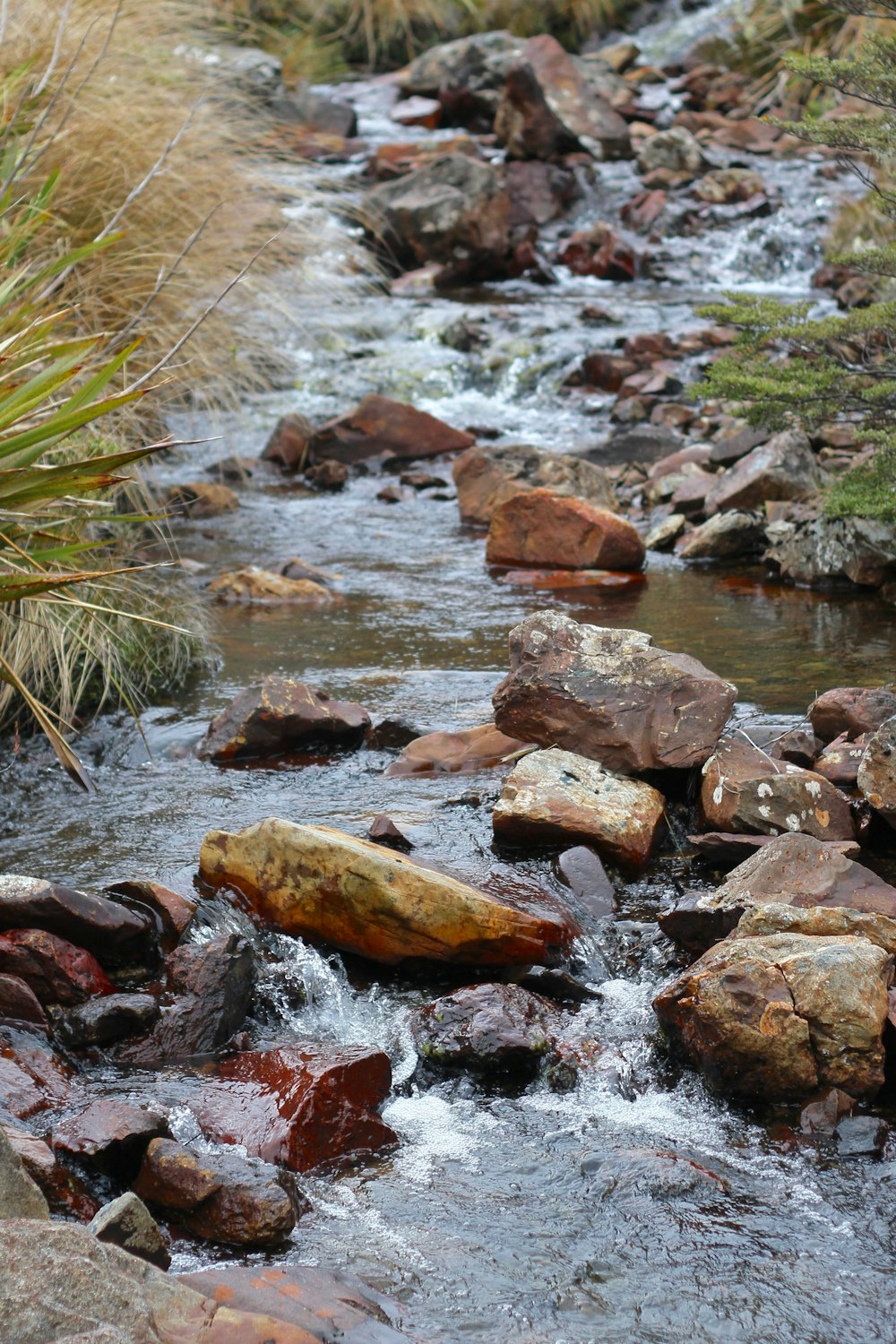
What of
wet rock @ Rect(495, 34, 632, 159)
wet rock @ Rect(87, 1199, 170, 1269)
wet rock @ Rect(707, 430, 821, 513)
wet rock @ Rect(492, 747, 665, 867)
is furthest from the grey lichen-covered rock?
wet rock @ Rect(495, 34, 632, 159)

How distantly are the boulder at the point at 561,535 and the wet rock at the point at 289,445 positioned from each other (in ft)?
9.95

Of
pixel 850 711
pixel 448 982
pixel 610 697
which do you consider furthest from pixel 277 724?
pixel 850 711

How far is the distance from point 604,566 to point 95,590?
2.96 metres

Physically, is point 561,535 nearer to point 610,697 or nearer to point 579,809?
point 610,697

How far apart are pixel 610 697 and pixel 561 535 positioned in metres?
3.22

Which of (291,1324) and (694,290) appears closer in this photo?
(291,1324)

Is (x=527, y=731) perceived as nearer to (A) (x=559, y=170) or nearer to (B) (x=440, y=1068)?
(B) (x=440, y=1068)

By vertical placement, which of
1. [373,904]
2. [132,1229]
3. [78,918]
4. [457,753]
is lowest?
[457,753]

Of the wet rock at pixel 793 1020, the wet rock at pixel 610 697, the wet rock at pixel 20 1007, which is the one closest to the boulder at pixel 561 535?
the wet rock at pixel 610 697

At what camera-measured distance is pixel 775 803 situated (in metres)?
4.15

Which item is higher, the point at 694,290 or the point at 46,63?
the point at 46,63

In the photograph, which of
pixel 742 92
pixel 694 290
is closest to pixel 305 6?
pixel 742 92

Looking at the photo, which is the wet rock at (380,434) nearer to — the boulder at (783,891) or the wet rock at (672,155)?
the boulder at (783,891)

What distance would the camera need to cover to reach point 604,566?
7617 mm
